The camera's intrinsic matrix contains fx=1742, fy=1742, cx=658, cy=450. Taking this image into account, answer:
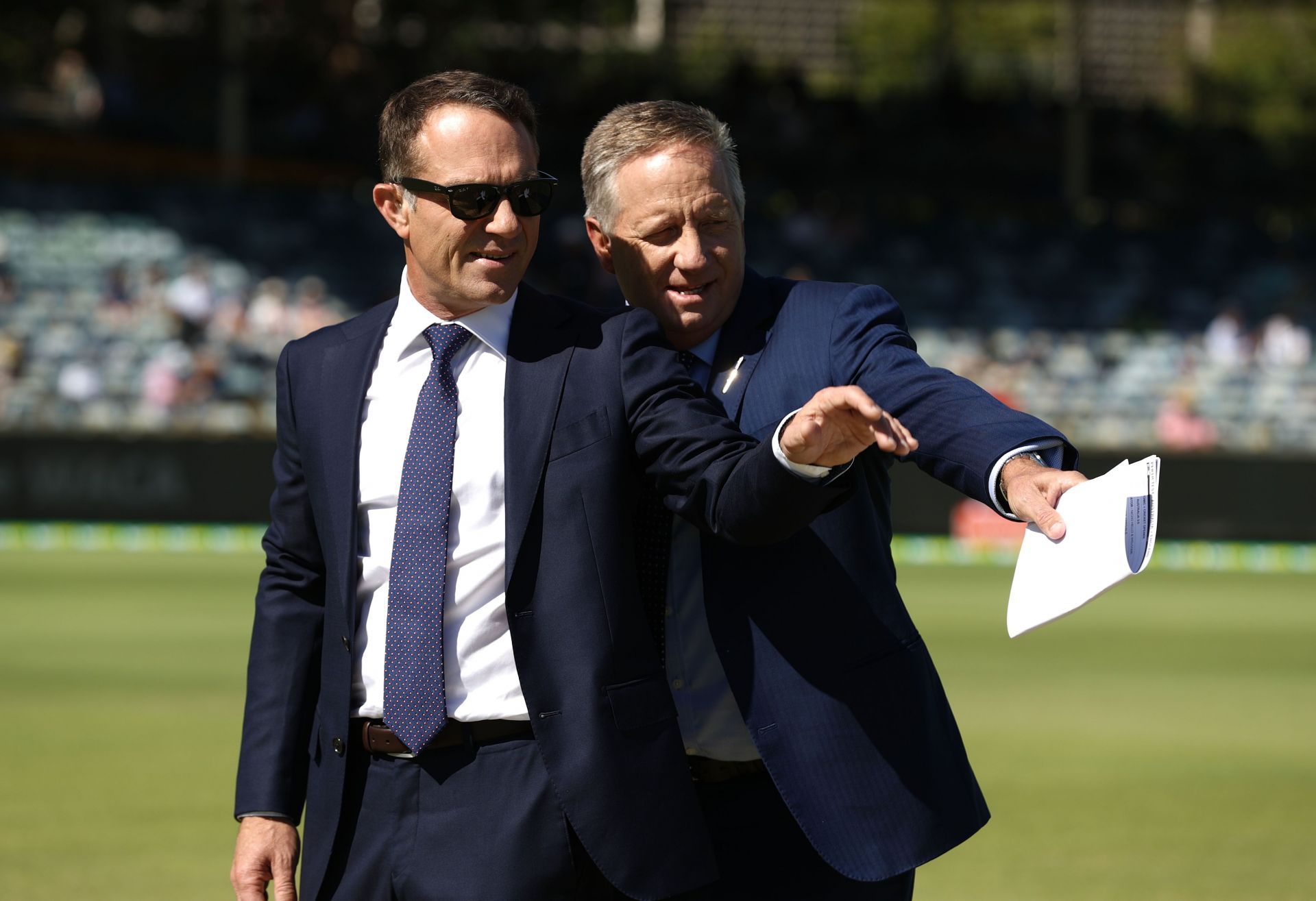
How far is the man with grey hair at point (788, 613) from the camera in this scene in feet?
9.78

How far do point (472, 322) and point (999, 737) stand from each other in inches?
264

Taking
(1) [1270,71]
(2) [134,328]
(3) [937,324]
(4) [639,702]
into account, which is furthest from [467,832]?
(1) [1270,71]

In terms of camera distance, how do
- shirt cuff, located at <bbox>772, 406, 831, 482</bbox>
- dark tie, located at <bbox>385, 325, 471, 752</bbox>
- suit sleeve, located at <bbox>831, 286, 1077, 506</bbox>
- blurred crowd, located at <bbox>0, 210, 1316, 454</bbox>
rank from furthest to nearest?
blurred crowd, located at <bbox>0, 210, 1316, 454</bbox>, dark tie, located at <bbox>385, 325, 471, 752</bbox>, suit sleeve, located at <bbox>831, 286, 1077, 506</bbox>, shirt cuff, located at <bbox>772, 406, 831, 482</bbox>

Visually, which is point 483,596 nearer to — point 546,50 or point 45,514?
point 45,514

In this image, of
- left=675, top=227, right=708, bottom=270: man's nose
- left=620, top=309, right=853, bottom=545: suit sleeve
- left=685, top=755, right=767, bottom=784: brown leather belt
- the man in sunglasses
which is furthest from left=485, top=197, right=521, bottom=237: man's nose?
left=685, top=755, right=767, bottom=784: brown leather belt

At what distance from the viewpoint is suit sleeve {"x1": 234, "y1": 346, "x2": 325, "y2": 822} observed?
10.1ft

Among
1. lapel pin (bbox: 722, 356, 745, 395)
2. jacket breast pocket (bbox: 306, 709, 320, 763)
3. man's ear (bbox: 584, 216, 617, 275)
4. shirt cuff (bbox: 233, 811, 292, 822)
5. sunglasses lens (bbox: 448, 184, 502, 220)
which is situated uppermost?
sunglasses lens (bbox: 448, 184, 502, 220)

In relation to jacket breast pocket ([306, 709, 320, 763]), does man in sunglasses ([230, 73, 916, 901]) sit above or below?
above

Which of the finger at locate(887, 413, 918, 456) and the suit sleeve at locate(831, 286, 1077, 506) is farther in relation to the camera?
the suit sleeve at locate(831, 286, 1077, 506)

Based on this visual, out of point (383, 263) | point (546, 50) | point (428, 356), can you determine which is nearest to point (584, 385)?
point (428, 356)

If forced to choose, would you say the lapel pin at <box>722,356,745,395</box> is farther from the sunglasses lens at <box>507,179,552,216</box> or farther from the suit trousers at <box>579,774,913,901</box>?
the suit trousers at <box>579,774,913,901</box>

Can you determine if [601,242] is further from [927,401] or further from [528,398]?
[927,401]

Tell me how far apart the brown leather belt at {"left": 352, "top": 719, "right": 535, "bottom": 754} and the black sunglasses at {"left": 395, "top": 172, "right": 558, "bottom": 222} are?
0.84 meters

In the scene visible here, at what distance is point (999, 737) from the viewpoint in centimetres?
915
